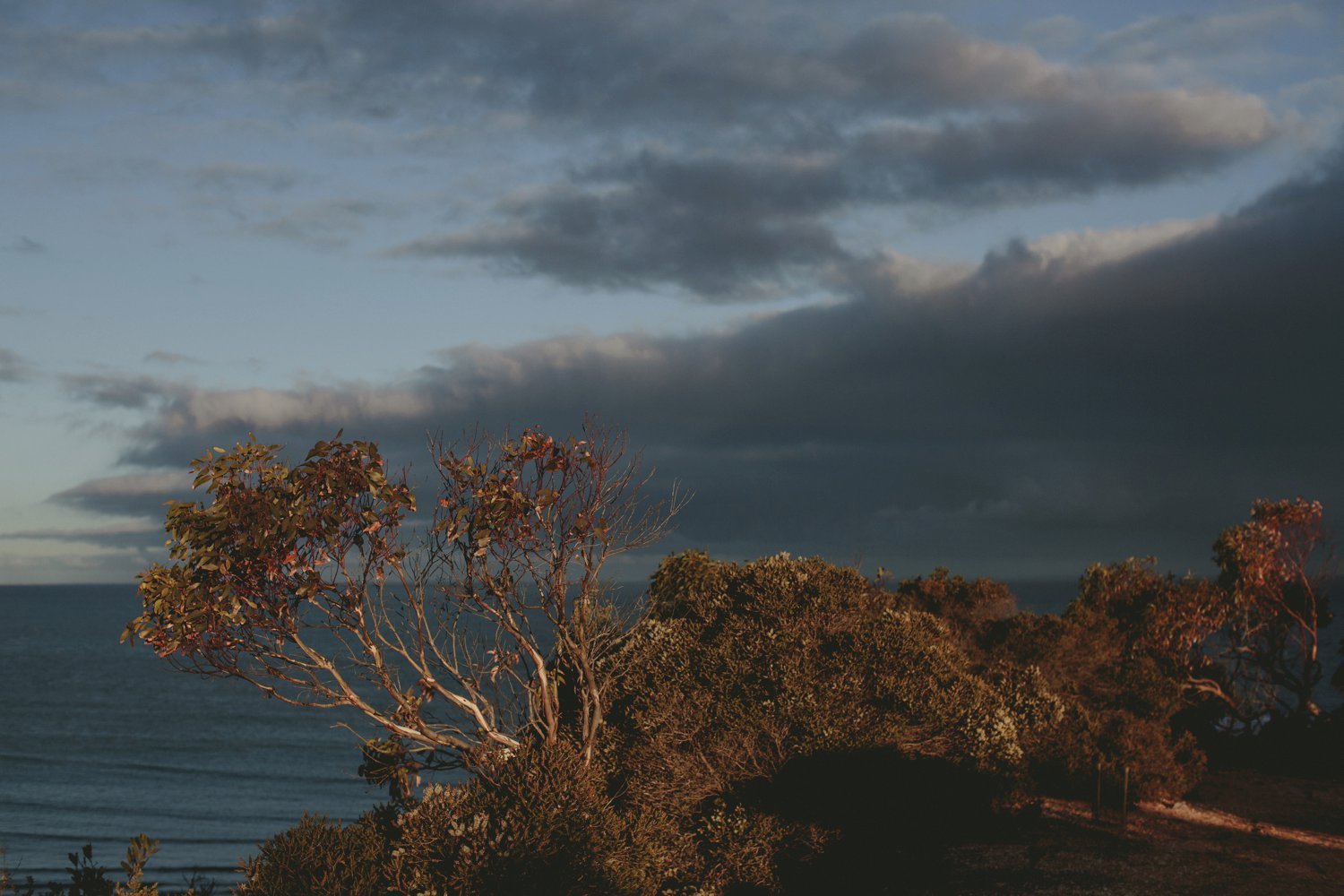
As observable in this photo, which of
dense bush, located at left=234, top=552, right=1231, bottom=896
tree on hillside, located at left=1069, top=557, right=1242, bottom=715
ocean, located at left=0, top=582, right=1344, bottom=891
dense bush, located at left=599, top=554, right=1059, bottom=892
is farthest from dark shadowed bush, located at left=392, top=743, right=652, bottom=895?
tree on hillside, located at left=1069, top=557, right=1242, bottom=715

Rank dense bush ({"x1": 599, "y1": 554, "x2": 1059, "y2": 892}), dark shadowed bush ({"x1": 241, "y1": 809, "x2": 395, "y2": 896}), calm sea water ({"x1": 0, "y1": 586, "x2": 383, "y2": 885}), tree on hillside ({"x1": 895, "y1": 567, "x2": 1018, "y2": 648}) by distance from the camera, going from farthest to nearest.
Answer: calm sea water ({"x1": 0, "y1": 586, "x2": 383, "y2": 885}) → tree on hillside ({"x1": 895, "y1": 567, "x2": 1018, "y2": 648}) → dense bush ({"x1": 599, "y1": 554, "x2": 1059, "y2": 892}) → dark shadowed bush ({"x1": 241, "y1": 809, "x2": 395, "y2": 896})

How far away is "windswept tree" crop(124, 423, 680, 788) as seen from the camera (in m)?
13.6

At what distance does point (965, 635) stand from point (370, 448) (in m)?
17.9

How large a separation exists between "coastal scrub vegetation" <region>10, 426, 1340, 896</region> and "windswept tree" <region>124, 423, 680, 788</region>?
39mm

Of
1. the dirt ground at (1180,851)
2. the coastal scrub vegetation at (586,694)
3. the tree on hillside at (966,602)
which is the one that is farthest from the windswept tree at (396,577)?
the tree on hillside at (966,602)

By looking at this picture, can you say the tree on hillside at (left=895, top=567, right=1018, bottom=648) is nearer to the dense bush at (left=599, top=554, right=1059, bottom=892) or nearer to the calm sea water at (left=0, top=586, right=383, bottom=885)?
the dense bush at (left=599, top=554, right=1059, bottom=892)

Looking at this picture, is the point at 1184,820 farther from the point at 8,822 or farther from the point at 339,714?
the point at 339,714

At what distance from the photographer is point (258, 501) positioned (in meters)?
13.6

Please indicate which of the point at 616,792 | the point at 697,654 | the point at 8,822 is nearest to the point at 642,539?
the point at 697,654

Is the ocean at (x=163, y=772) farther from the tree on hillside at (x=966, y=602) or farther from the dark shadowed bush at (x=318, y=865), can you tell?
the tree on hillside at (x=966, y=602)

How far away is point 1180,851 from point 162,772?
204 feet

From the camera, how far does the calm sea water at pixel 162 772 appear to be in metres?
46.1

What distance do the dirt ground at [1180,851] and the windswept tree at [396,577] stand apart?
7457 millimetres

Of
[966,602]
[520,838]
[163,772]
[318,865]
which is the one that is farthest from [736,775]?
[163,772]
